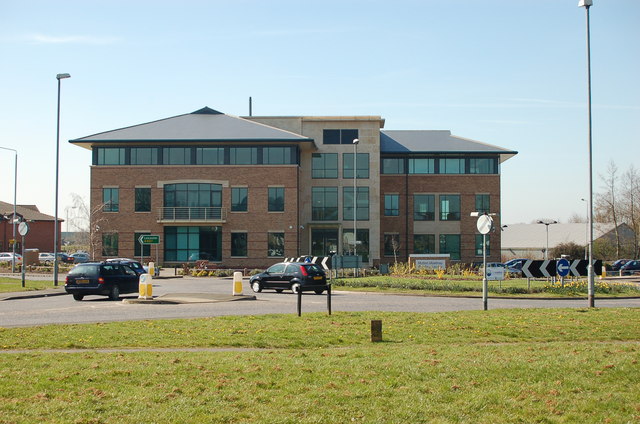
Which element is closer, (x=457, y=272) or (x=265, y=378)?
(x=265, y=378)

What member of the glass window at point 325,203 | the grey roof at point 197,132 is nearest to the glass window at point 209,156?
the grey roof at point 197,132

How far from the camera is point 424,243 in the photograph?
6169 centimetres

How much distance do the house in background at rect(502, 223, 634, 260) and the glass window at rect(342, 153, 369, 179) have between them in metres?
39.0

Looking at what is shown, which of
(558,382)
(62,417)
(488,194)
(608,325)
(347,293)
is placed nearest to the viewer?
(62,417)

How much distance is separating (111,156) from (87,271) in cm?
3149

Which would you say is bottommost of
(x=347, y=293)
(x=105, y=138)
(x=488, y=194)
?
(x=347, y=293)

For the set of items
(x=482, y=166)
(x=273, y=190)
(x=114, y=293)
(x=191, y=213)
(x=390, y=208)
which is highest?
(x=482, y=166)

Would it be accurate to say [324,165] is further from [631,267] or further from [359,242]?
[631,267]

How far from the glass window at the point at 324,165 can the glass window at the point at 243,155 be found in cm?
646

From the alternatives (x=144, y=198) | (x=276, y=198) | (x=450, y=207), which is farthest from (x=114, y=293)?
(x=450, y=207)

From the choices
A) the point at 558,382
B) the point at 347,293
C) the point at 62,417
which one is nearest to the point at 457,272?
the point at 347,293

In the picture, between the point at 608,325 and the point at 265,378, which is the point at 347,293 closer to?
the point at 608,325

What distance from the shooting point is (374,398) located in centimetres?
808

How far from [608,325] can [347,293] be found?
17.5 m
